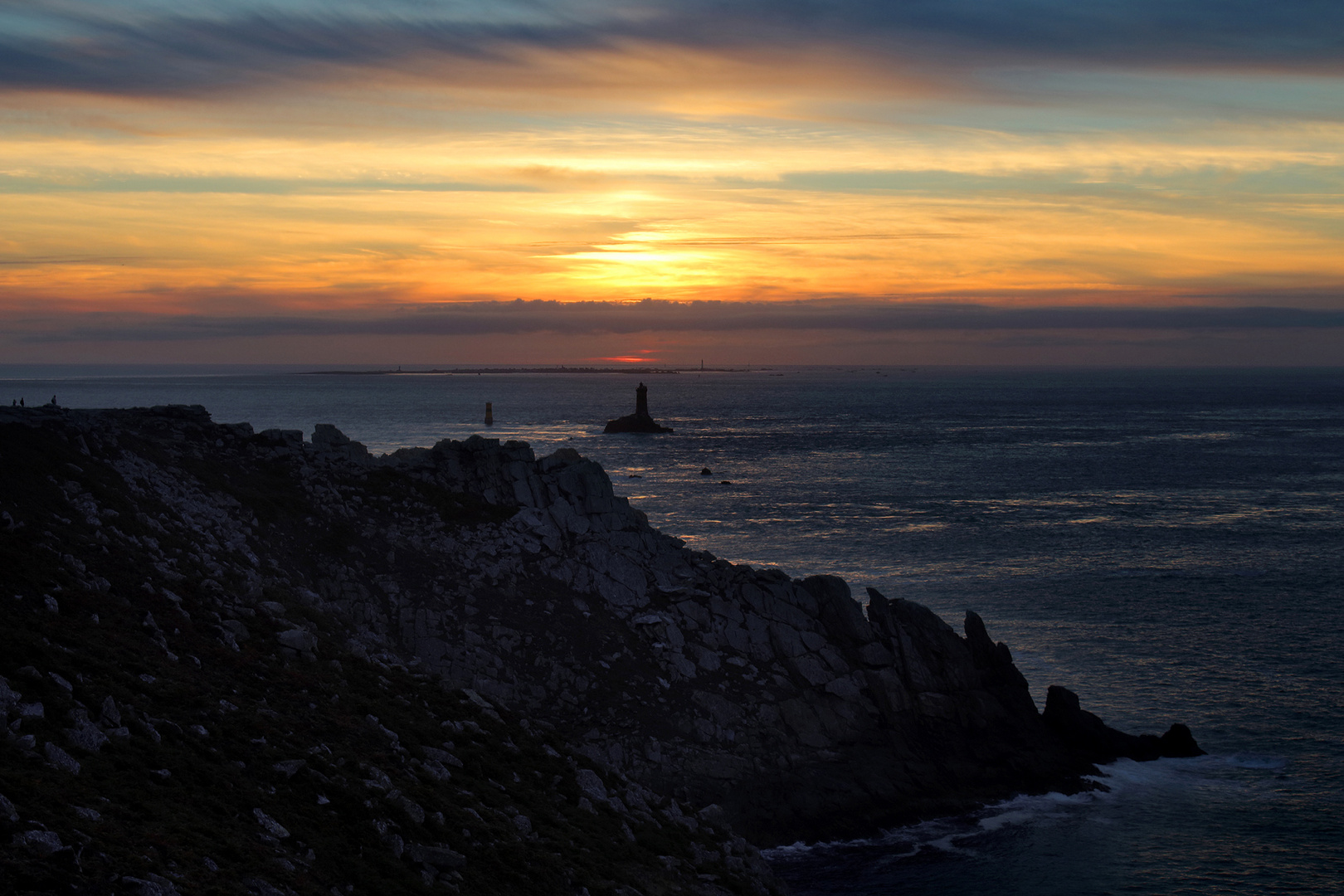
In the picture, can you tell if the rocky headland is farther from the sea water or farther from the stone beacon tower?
the stone beacon tower

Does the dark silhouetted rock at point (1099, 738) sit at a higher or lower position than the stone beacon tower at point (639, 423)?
lower

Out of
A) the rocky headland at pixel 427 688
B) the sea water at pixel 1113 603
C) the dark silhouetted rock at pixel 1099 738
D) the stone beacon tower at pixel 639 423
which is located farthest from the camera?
the stone beacon tower at pixel 639 423

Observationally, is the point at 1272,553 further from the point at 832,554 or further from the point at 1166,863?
the point at 1166,863

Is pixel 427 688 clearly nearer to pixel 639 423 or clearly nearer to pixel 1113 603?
pixel 1113 603

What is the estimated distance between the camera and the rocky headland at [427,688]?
46.9ft

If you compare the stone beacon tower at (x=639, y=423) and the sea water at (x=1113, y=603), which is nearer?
the sea water at (x=1113, y=603)

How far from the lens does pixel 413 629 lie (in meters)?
28.8

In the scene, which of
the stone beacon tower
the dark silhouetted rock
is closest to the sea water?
the dark silhouetted rock

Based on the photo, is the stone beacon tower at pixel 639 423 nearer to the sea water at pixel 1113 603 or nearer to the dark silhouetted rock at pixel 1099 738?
the sea water at pixel 1113 603

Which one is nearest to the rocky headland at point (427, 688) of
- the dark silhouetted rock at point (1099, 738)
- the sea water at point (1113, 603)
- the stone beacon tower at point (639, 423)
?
the dark silhouetted rock at point (1099, 738)

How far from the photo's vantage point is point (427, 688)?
22.1m

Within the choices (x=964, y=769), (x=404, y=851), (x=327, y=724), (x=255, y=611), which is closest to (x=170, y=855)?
(x=404, y=851)

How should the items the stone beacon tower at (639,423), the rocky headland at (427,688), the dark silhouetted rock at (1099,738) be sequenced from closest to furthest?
the rocky headland at (427,688)
the dark silhouetted rock at (1099,738)
the stone beacon tower at (639,423)

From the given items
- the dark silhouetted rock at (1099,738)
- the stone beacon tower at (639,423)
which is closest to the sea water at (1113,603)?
the dark silhouetted rock at (1099,738)
